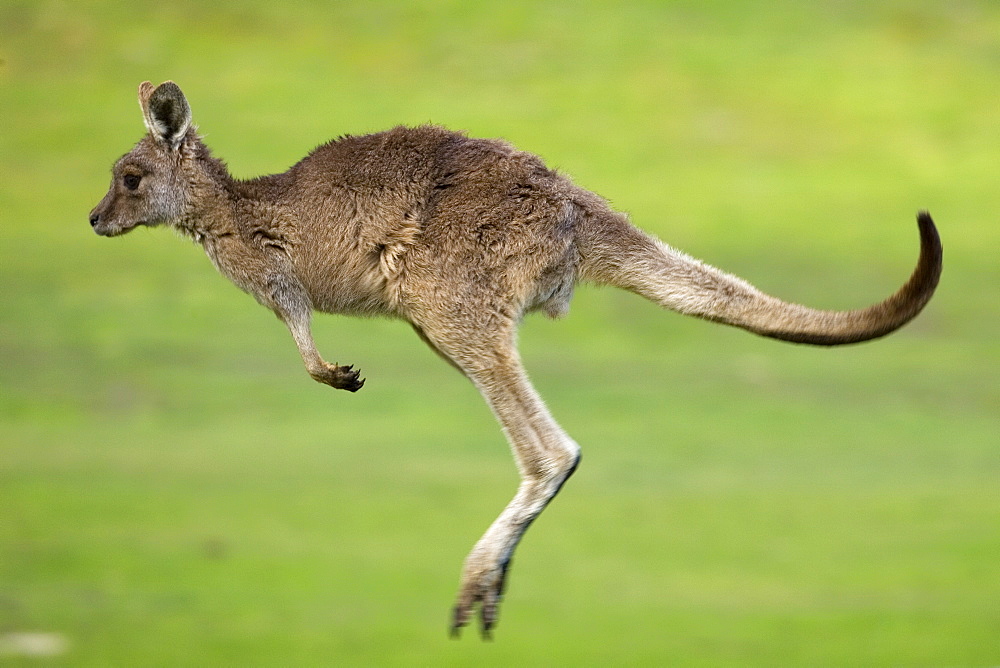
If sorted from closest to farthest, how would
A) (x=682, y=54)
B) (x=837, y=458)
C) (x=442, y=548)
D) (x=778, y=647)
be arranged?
(x=778, y=647)
(x=442, y=548)
(x=837, y=458)
(x=682, y=54)

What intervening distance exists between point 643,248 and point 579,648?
21344 millimetres

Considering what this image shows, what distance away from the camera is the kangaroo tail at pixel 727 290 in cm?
765

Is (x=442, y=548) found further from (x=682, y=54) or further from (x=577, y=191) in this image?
(x=682, y=54)

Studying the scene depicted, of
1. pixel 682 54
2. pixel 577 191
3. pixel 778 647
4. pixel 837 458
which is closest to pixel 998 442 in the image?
pixel 837 458

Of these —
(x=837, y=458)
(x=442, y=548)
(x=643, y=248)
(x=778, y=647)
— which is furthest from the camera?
(x=837, y=458)

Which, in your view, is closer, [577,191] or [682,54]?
[577,191]

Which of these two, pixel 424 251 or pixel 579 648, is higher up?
pixel 579 648

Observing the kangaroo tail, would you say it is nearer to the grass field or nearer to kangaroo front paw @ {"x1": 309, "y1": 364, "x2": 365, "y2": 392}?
kangaroo front paw @ {"x1": 309, "y1": 364, "x2": 365, "y2": 392}

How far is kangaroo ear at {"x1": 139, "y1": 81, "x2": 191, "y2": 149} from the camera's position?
8.59 meters

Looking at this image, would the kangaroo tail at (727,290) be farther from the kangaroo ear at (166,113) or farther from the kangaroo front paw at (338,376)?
A: the kangaroo ear at (166,113)

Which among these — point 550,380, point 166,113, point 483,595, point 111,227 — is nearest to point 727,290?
point 483,595

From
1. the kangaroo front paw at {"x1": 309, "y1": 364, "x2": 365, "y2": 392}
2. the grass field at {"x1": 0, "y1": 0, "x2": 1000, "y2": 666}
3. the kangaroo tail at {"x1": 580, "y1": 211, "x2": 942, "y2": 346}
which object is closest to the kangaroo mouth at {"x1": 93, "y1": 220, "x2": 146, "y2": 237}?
the kangaroo front paw at {"x1": 309, "y1": 364, "x2": 365, "y2": 392}

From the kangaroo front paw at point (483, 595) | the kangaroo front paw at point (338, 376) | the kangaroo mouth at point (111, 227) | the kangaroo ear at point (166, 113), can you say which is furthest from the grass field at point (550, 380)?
the kangaroo front paw at point (483, 595)

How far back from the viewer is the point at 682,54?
63.5 metres
